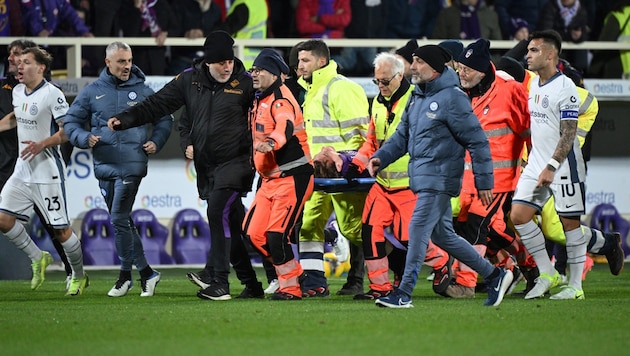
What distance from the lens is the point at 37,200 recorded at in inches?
507

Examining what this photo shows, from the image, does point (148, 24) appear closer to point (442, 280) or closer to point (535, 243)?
point (442, 280)

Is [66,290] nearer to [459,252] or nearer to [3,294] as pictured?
[3,294]

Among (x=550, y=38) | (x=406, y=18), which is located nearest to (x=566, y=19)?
(x=406, y=18)

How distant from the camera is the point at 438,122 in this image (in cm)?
1039

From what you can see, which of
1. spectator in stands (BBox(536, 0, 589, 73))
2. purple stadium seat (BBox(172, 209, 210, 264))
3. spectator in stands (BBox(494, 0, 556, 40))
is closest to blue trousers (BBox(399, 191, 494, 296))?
purple stadium seat (BBox(172, 209, 210, 264))

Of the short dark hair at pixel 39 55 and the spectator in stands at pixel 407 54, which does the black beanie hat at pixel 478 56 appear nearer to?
the spectator in stands at pixel 407 54

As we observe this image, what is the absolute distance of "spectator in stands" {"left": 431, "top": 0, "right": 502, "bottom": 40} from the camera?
18788 mm

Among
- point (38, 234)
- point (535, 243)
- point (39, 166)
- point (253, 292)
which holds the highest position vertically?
point (39, 166)

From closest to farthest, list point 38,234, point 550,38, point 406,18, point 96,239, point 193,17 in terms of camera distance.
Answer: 1. point 550,38
2. point 38,234
3. point 96,239
4. point 193,17
5. point 406,18

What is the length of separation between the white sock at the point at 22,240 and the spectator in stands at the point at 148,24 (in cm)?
510

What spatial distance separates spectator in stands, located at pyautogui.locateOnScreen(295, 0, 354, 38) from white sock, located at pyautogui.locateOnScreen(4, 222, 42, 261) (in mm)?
6531

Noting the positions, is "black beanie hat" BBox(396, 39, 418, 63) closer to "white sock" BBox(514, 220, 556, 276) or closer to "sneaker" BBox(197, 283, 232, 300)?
"white sock" BBox(514, 220, 556, 276)

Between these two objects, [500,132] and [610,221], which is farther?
[610,221]

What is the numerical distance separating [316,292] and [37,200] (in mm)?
2926
